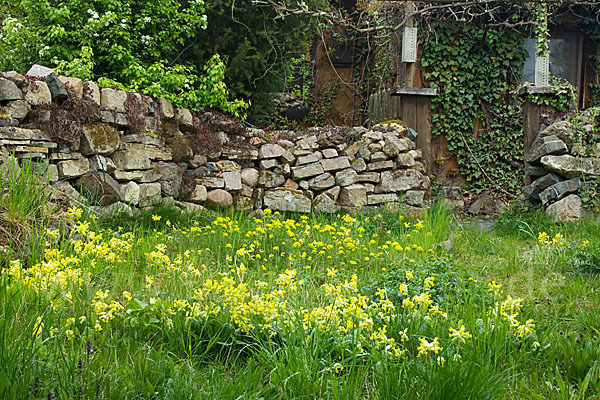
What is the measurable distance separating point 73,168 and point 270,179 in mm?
2627

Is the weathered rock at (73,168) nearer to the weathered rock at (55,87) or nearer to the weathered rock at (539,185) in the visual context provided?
the weathered rock at (55,87)

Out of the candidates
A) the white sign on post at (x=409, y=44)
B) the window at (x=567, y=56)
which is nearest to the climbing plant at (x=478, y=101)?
the window at (x=567, y=56)

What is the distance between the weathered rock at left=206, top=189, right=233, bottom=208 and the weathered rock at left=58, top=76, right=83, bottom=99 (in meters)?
1.91

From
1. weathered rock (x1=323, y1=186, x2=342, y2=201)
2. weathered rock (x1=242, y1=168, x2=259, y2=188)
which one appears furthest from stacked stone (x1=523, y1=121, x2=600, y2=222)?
weathered rock (x1=242, y1=168, x2=259, y2=188)

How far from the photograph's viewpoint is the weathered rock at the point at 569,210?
6090 millimetres

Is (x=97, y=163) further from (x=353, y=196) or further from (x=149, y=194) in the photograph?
(x=353, y=196)

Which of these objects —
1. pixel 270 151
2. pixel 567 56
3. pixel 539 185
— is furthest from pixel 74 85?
pixel 567 56

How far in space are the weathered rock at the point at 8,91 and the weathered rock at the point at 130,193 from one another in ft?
4.31

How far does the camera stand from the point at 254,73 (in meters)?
7.37

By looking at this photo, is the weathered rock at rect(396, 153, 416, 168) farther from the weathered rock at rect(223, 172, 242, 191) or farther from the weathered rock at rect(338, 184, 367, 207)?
the weathered rock at rect(223, 172, 242, 191)

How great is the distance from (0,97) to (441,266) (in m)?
3.83

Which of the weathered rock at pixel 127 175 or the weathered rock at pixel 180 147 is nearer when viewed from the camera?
the weathered rock at pixel 127 175

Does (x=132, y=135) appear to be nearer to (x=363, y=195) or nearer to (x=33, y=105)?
(x=33, y=105)

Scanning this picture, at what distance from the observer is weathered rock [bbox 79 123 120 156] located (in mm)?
4992
